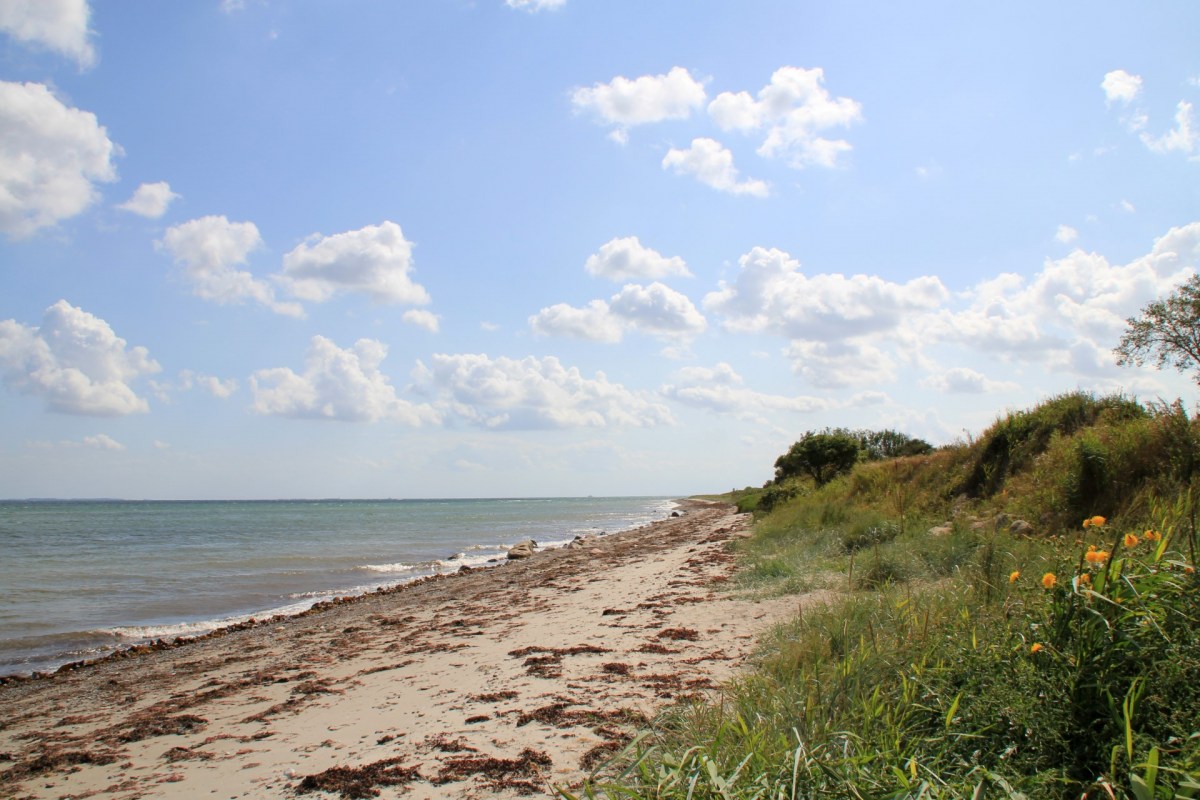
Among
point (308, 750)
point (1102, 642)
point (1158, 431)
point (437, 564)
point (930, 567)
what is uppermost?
point (1158, 431)

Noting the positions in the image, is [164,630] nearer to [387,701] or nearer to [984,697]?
[387,701]

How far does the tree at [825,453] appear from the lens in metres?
37.0

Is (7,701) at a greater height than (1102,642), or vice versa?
(1102,642)

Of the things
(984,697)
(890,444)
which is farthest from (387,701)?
(890,444)

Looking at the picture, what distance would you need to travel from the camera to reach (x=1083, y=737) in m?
2.62

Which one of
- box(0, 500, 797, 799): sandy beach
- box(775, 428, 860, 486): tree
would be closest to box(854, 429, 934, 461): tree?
box(775, 428, 860, 486): tree

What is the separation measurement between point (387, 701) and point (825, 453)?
34514mm

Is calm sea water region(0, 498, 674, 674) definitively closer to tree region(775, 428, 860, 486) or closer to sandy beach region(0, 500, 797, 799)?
sandy beach region(0, 500, 797, 799)

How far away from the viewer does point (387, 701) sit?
7066 mm

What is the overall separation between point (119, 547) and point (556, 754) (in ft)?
120

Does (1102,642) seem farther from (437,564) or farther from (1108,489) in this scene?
(437,564)

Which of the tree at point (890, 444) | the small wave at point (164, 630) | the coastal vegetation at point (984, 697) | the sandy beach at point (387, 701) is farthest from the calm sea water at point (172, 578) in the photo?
the tree at point (890, 444)

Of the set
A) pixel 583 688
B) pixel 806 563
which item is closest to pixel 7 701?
pixel 583 688

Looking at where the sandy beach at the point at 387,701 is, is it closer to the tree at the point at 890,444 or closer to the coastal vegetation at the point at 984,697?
the coastal vegetation at the point at 984,697
